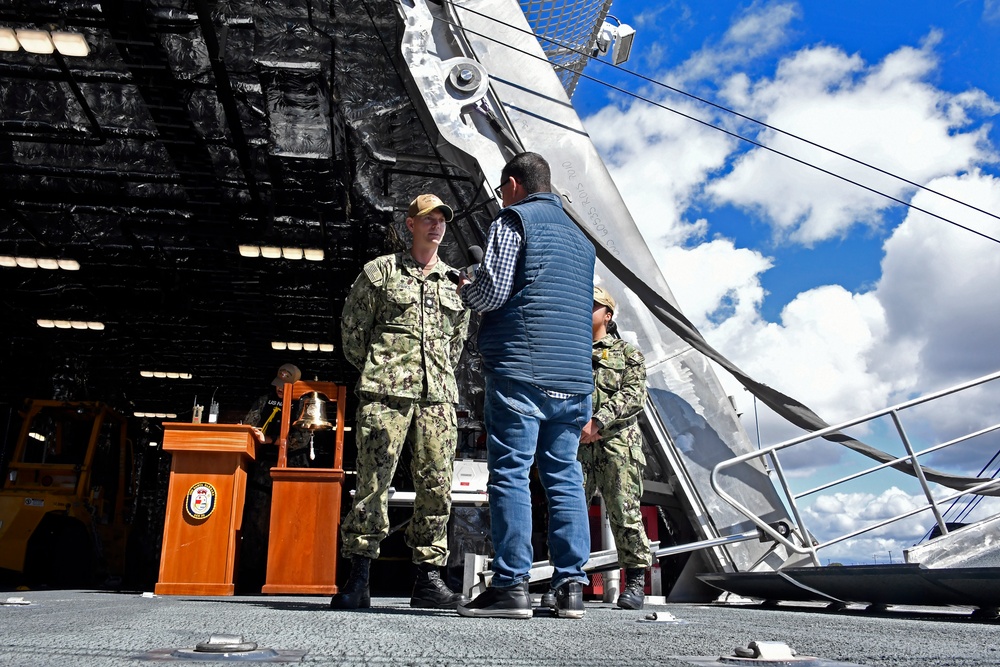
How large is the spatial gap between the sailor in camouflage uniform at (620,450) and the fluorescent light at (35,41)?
15.5 ft

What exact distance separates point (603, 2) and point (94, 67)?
4.76 m

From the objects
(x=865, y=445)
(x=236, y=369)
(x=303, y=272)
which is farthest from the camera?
(x=236, y=369)

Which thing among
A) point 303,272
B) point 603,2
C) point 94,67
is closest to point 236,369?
point 303,272

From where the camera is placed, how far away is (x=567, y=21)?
24.0 ft

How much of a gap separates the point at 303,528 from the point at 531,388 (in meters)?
3.48

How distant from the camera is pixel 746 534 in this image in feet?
14.9

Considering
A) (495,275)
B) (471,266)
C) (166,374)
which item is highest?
(166,374)

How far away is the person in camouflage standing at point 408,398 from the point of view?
2.88m

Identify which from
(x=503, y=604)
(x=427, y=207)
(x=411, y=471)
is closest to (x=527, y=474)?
(x=503, y=604)

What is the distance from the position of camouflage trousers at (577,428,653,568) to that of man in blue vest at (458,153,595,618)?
1264 millimetres

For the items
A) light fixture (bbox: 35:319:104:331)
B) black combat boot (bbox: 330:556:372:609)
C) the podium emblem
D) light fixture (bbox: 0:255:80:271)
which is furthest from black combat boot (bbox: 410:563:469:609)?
light fixture (bbox: 35:319:104:331)

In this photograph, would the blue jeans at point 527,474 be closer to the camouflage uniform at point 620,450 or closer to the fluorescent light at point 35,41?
the camouflage uniform at point 620,450

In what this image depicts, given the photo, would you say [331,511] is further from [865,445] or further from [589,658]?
[589,658]

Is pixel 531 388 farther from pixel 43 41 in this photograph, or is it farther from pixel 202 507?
pixel 43 41
